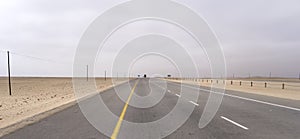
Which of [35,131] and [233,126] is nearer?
[35,131]

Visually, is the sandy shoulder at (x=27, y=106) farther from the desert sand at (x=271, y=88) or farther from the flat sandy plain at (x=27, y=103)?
the desert sand at (x=271, y=88)

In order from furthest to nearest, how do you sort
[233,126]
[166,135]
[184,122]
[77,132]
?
[184,122], [233,126], [77,132], [166,135]

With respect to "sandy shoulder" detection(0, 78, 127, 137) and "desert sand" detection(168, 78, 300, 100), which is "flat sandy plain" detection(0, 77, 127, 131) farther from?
"desert sand" detection(168, 78, 300, 100)

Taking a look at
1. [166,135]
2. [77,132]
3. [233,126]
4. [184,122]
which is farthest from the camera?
[184,122]

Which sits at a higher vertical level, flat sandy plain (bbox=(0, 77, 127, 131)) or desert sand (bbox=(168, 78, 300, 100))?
flat sandy plain (bbox=(0, 77, 127, 131))

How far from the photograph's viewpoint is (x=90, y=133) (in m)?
7.92

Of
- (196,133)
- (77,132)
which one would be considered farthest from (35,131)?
(196,133)

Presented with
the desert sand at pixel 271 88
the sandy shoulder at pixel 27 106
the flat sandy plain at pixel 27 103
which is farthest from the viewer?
the desert sand at pixel 271 88

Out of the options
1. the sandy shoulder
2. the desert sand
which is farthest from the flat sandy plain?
the desert sand

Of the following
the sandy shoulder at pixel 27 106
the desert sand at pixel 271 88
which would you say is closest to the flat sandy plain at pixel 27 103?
the sandy shoulder at pixel 27 106

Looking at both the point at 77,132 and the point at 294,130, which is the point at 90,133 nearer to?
the point at 77,132

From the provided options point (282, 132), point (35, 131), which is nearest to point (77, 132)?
point (35, 131)

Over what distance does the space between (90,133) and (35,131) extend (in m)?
1.86

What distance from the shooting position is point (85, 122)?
996cm
